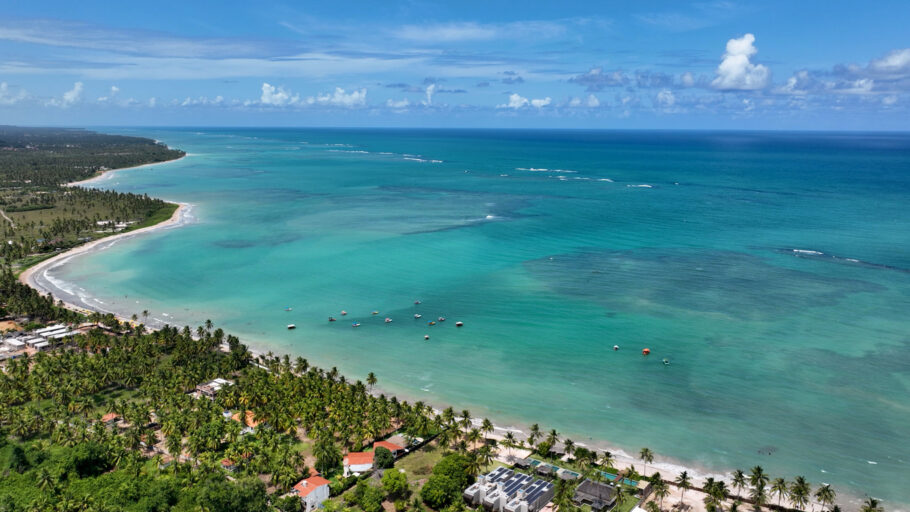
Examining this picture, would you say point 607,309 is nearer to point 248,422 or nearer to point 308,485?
point 248,422

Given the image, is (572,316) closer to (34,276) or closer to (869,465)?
(869,465)

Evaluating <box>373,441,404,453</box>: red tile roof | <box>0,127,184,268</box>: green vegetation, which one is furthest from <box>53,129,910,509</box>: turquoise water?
<box>0,127,184,268</box>: green vegetation

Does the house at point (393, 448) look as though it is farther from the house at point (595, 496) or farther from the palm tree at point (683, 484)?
the palm tree at point (683, 484)

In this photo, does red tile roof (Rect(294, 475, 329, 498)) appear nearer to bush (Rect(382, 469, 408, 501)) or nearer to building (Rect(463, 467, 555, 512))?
bush (Rect(382, 469, 408, 501))

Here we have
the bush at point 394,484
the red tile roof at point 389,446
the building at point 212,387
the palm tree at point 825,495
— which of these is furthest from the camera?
the building at point 212,387

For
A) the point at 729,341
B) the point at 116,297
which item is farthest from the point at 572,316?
the point at 116,297

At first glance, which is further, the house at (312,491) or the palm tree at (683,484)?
the palm tree at (683,484)

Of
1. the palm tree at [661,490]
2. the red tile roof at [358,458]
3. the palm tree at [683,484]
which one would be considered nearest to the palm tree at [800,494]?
the palm tree at [683,484]
